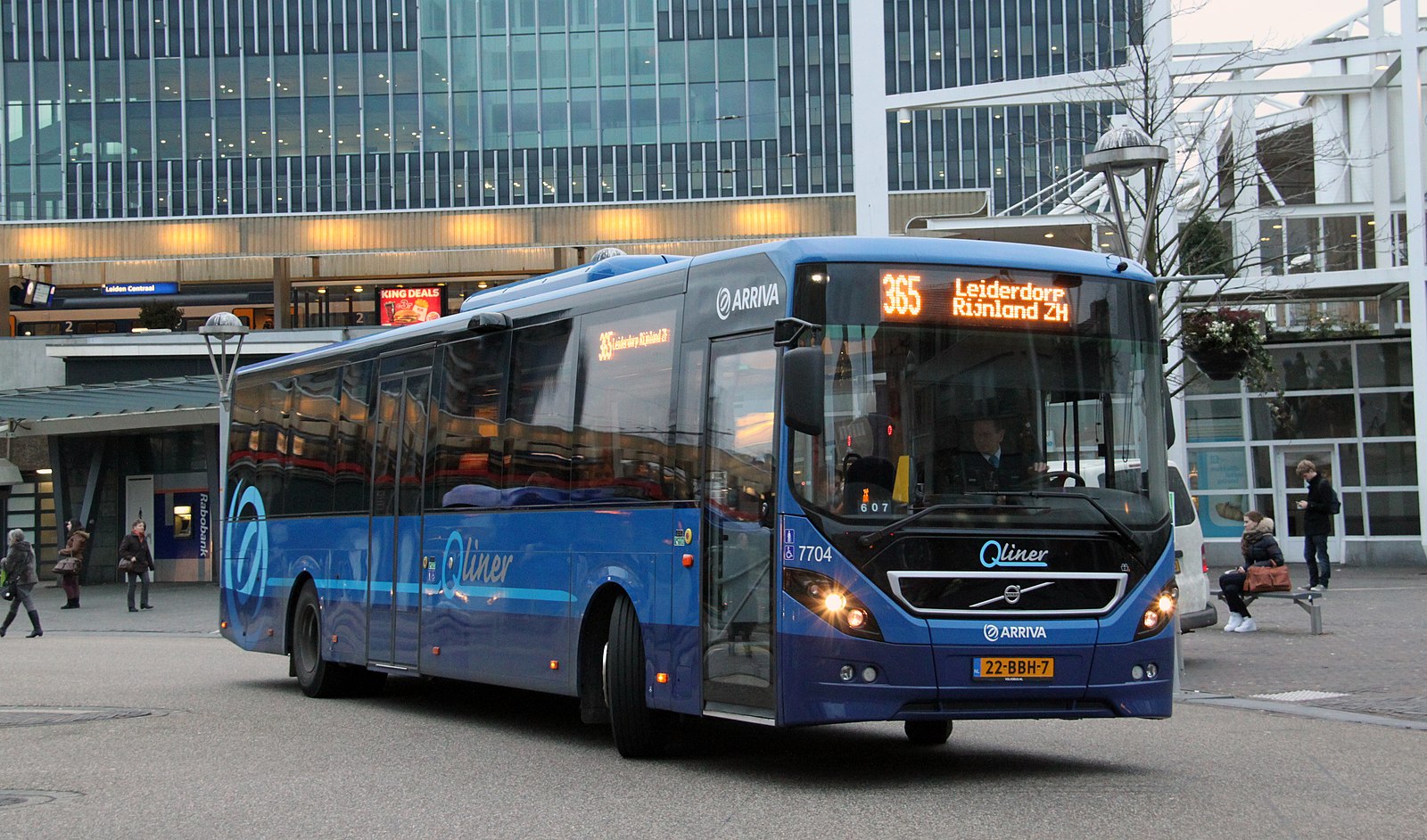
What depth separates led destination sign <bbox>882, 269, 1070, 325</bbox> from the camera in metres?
9.16

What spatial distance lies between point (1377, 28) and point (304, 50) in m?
46.4

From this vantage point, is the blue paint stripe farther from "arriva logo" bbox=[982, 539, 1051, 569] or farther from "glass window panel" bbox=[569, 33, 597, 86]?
"glass window panel" bbox=[569, 33, 597, 86]

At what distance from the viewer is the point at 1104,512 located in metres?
9.20

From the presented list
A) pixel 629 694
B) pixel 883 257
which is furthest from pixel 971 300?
pixel 629 694

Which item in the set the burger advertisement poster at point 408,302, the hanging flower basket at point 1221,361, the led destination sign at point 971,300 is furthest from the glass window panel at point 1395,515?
the burger advertisement poster at point 408,302

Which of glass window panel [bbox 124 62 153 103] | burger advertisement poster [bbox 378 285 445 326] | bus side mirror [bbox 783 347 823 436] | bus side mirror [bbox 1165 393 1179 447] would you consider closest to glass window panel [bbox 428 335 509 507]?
bus side mirror [bbox 783 347 823 436]

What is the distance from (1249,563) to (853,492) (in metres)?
12.3

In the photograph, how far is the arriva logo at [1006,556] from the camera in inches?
352

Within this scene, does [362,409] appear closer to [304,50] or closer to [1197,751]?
[1197,751]

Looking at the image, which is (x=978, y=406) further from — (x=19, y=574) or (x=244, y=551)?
(x=19, y=574)

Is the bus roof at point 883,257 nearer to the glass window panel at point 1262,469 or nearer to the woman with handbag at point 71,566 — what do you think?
the glass window panel at point 1262,469

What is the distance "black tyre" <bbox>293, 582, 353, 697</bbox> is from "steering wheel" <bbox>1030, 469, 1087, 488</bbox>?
8109 millimetres

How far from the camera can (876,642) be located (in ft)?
28.8

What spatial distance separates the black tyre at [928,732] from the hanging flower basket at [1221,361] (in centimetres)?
1489
